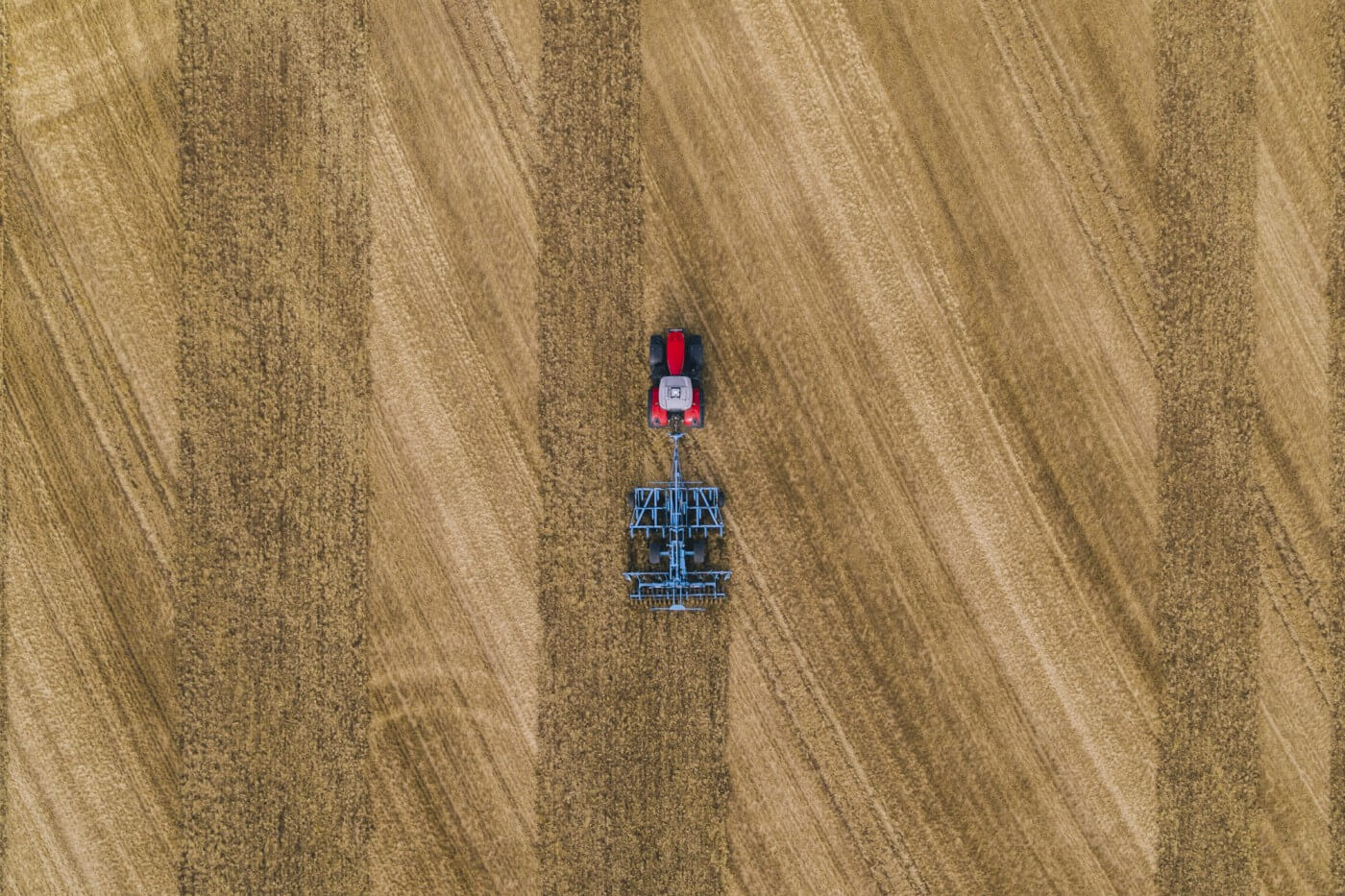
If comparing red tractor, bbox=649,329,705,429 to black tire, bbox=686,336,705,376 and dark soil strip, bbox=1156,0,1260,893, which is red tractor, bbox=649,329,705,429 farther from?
dark soil strip, bbox=1156,0,1260,893

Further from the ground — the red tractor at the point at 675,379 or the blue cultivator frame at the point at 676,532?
the red tractor at the point at 675,379

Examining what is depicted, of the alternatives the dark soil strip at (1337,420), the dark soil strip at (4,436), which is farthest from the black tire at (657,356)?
the dark soil strip at (1337,420)

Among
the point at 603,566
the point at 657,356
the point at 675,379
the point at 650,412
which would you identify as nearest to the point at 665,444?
the point at 650,412

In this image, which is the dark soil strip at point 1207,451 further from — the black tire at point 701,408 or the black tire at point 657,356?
the black tire at point 657,356

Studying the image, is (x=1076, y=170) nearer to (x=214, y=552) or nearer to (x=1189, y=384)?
(x=1189, y=384)

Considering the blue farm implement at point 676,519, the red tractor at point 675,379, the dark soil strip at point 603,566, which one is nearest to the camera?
the red tractor at point 675,379

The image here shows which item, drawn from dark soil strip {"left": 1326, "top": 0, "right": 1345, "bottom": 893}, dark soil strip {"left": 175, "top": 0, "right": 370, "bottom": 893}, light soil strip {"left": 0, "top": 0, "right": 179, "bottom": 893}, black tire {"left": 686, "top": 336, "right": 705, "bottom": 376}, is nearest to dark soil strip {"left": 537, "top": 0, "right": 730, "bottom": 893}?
black tire {"left": 686, "top": 336, "right": 705, "bottom": 376}

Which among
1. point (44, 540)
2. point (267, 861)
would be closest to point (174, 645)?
point (44, 540)

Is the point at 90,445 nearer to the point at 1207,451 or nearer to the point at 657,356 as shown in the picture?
the point at 657,356
